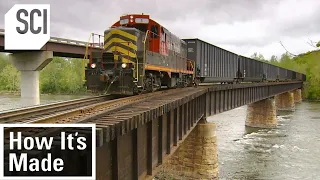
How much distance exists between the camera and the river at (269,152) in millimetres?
20016

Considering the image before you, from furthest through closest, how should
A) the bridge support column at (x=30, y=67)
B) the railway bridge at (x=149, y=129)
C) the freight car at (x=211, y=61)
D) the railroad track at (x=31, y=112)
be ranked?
the bridge support column at (x=30, y=67), the freight car at (x=211, y=61), the railroad track at (x=31, y=112), the railway bridge at (x=149, y=129)

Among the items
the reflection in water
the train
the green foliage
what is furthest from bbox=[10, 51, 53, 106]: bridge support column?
the green foliage

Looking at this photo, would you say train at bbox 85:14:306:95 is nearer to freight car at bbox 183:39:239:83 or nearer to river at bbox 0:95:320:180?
freight car at bbox 183:39:239:83

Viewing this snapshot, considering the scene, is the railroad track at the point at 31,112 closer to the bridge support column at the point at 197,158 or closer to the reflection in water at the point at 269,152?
the bridge support column at the point at 197,158

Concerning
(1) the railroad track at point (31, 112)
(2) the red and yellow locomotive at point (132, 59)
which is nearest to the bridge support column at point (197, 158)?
(2) the red and yellow locomotive at point (132, 59)

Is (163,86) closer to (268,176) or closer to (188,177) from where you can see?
(188,177)

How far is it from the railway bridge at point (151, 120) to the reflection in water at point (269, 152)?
11.8ft

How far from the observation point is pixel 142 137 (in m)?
7.08

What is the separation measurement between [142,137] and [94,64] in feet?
19.6

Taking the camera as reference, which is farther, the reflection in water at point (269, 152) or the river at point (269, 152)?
the reflection in water at point (269, 152)

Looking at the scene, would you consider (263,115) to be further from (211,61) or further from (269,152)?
(211,61)

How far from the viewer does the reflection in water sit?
66.0ft

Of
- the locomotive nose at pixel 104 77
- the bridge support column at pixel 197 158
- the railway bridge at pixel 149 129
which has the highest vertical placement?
the locomotive nose at pixel 104 77

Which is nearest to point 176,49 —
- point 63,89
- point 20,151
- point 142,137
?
point 142,137
